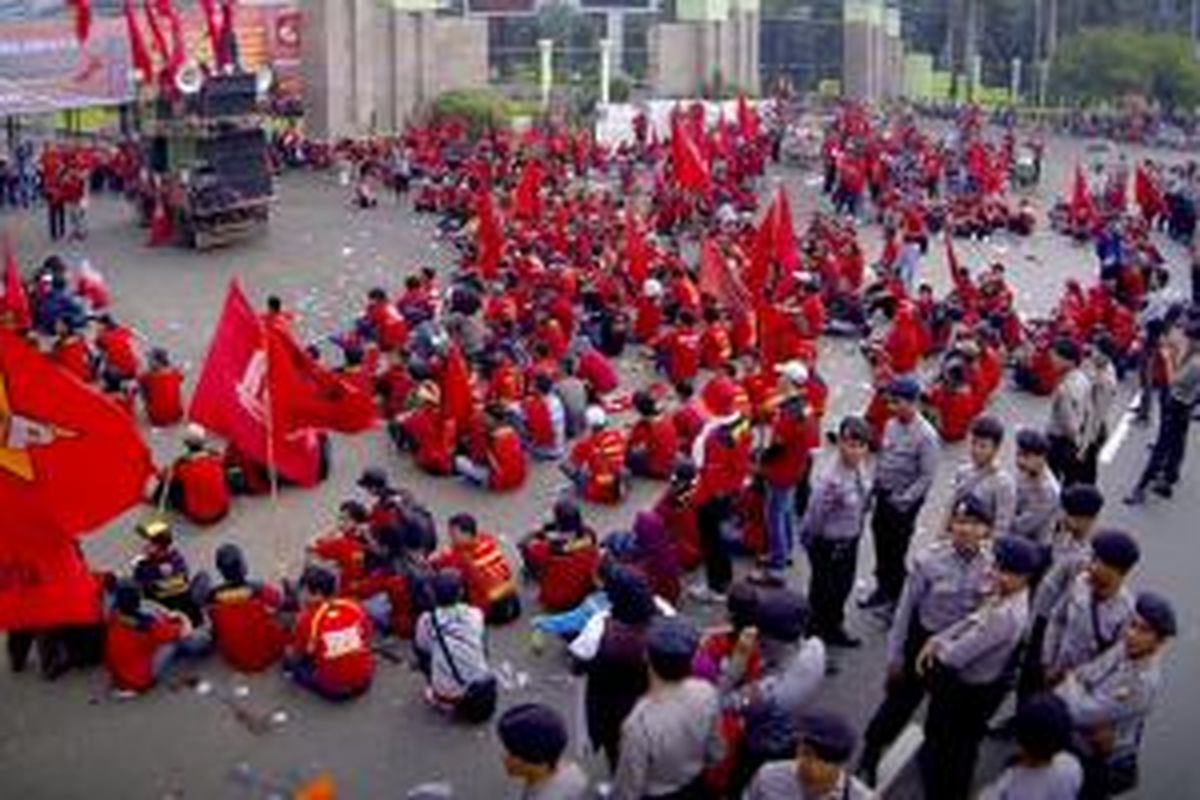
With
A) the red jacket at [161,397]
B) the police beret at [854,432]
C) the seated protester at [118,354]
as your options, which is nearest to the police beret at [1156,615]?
the police beret at [854,432]

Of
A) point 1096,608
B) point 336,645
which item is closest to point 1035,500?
point 1096,608

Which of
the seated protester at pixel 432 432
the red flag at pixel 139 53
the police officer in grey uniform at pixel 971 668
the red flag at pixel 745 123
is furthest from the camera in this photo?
the red flag at pixel 745 123

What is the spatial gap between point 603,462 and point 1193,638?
490 cm

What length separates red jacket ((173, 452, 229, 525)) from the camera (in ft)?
40.5

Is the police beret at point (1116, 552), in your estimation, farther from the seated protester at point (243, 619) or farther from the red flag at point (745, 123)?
the red flag at point (745, 123)

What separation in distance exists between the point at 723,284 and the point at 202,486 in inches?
288

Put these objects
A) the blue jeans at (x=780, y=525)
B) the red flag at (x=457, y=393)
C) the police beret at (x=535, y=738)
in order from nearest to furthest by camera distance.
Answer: the police beret at (x=535, y=738)
the blue jeans at (x=780, y=525)
the red flag at (x=457, y=393)

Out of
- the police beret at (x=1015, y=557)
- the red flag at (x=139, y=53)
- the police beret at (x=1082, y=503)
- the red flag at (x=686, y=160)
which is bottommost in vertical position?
the police beret at (x=1015, y=557)

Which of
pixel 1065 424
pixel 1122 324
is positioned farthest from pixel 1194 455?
pixel 1065 424

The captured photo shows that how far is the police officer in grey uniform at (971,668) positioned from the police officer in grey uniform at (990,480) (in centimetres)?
129

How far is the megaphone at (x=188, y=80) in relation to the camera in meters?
25.6

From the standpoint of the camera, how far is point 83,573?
8.09 metres

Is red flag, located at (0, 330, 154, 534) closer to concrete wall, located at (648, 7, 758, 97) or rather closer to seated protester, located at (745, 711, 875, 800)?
seated protester, located at (745, 711, 875, 800)

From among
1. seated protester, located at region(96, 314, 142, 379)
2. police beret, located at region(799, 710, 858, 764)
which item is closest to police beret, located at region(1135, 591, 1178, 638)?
police beret, located at region(799, 710, 858, 764)
